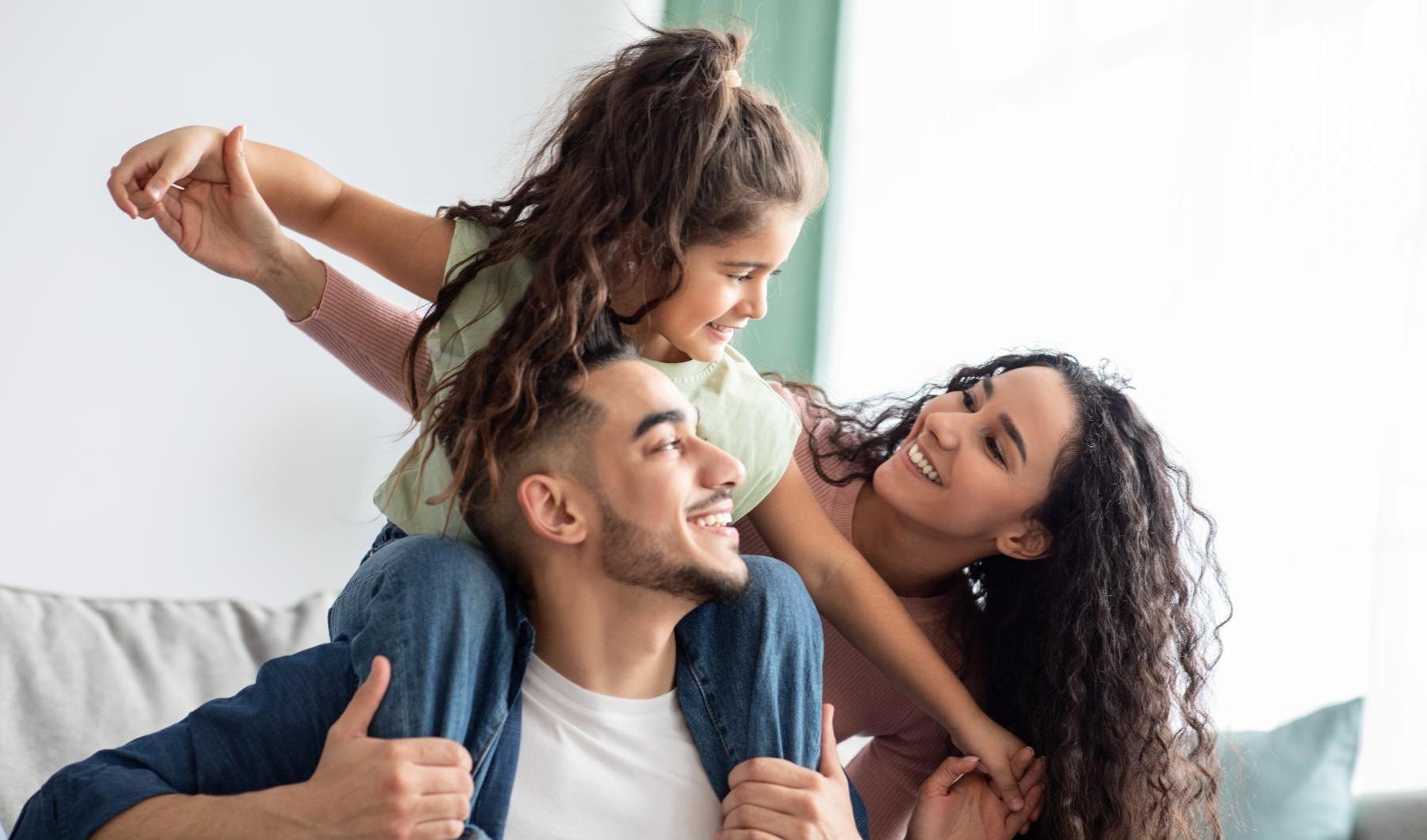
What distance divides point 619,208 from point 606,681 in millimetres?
564

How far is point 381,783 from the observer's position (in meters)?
1.28

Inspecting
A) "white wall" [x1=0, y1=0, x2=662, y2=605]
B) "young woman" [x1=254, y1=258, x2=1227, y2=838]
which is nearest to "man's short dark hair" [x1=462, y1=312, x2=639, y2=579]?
"young woman" [x1=254, y1=258, x2=1227, y2=838]

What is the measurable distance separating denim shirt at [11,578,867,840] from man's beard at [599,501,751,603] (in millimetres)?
142

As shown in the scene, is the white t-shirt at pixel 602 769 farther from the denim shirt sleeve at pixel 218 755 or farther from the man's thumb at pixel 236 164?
the man's thumb at pixel 236 164

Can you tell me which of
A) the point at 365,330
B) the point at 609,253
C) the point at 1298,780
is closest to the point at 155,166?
the point at 365,330

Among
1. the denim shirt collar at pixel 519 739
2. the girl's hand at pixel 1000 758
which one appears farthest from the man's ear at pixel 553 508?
the girl's hand at pixel 1000 758

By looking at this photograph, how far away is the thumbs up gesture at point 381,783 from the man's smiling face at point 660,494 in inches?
11.2

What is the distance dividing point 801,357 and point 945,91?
745 mm

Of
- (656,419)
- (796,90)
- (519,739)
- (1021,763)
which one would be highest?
(796,90)

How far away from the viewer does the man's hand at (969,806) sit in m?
1.74

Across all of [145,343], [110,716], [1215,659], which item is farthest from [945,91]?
[110,716]

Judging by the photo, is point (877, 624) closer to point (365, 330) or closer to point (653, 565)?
point (653, 565)

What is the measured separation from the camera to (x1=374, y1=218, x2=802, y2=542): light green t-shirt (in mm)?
1628

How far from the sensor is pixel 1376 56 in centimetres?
202
